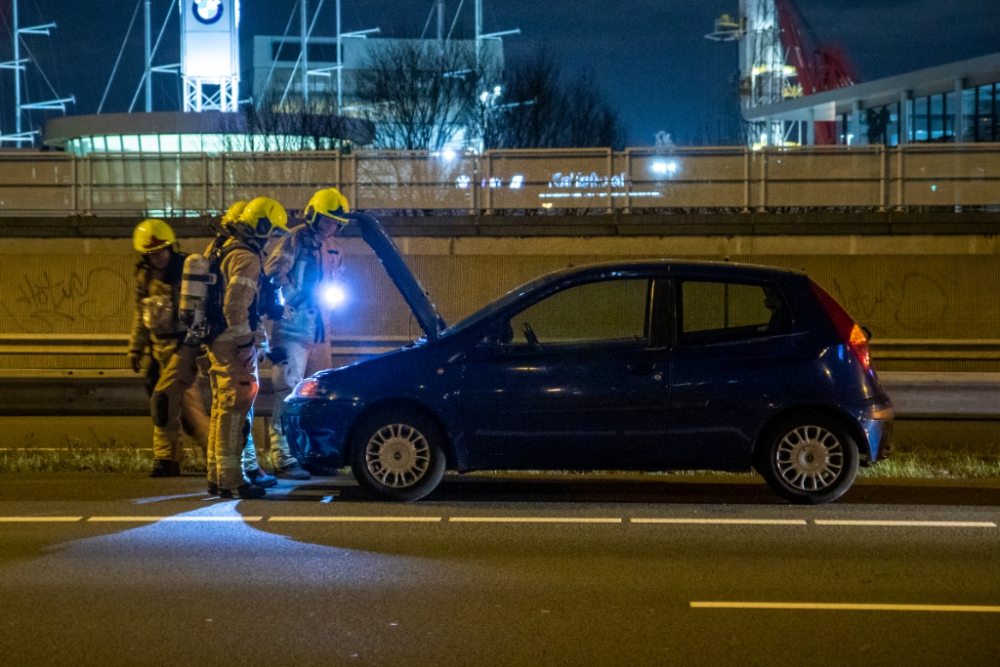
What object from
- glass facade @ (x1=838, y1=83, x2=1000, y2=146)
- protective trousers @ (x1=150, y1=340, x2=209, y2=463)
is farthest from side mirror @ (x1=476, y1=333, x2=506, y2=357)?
glass facade @ (x1=838, y1=83, x2=1000, y2=146)

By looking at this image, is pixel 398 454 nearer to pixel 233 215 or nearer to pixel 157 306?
pixel 233 215

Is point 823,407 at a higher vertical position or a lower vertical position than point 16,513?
higher

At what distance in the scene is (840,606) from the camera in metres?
6.04

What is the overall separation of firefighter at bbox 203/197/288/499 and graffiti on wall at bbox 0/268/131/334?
12875 mm

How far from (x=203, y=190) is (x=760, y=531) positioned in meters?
17.9

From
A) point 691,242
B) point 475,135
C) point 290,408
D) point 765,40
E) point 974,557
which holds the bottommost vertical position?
point 974,557

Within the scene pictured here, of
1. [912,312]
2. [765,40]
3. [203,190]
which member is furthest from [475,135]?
[765,40]

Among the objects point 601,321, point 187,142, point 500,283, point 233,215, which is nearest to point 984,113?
point 500,283

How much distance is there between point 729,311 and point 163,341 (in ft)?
14.4

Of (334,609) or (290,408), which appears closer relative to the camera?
(334,609)

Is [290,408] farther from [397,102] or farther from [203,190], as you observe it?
[397,102]

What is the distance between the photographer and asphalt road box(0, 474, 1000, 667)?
5.38 meters

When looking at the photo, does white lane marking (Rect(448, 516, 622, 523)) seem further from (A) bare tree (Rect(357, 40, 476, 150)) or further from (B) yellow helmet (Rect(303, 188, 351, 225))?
(A) bare tree (Rect(357, 40, 476, 150))

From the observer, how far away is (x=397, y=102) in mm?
45250
